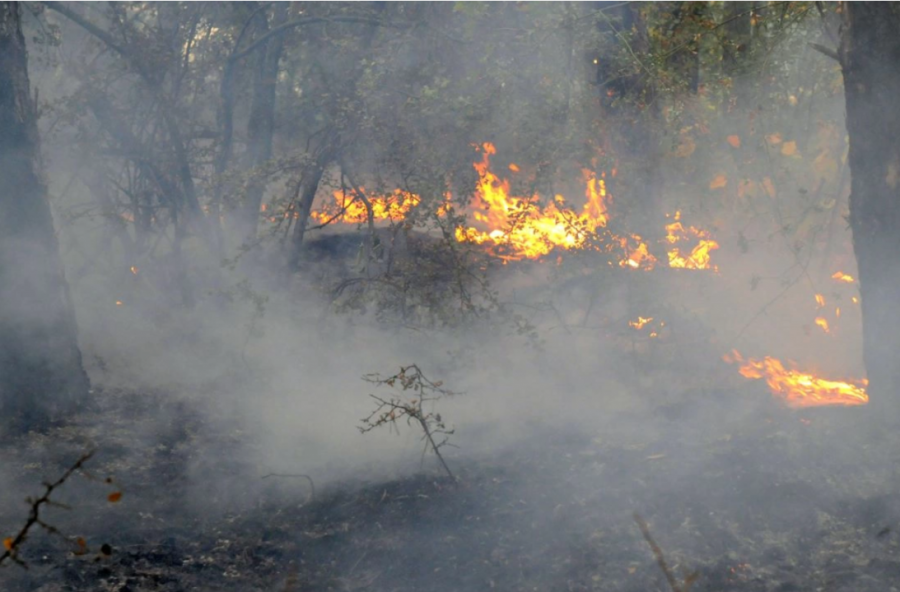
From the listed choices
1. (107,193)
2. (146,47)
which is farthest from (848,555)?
(107,193)

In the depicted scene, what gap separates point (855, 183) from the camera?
6.96 m

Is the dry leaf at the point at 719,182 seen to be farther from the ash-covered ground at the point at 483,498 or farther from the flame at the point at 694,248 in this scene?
the ash-covered ground at the point at 483,498

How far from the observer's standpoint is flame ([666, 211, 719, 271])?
1060 centimetres

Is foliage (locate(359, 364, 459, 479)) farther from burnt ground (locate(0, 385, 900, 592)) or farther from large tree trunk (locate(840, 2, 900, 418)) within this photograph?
large tree trunk (locate(840, 2, 900, 418))

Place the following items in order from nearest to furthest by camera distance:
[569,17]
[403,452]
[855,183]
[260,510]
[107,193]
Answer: [260,510] < [855,183] < [403,452] < [569,17] < [107,193]

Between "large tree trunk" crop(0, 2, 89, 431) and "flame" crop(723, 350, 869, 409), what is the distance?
21.5 feet

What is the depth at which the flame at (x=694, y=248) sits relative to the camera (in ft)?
34.8

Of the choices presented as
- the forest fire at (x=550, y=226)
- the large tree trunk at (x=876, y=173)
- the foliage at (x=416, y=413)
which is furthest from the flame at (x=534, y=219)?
the large tree trunk at (x=876, y=173)

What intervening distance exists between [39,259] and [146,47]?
Result: 12.9ft

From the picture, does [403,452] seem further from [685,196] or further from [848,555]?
[685,196]

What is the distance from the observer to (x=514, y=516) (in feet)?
20.3

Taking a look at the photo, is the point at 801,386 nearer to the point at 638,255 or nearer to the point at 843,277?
the point at 638,255

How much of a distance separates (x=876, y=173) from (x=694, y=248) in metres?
4.02

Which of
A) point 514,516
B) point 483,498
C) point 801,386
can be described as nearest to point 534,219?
point 801,386
